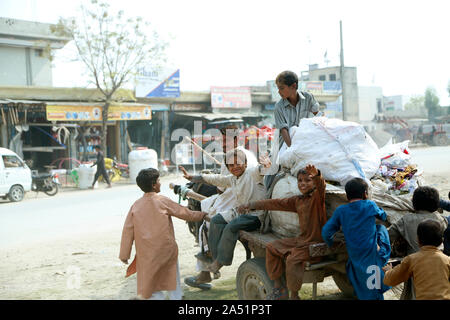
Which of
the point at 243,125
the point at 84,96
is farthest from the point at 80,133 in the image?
the point at 243,125

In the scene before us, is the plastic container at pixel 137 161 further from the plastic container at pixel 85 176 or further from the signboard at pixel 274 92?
the signboard at pixel 274 92

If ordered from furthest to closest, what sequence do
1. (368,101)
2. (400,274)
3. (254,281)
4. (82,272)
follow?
(368,101) < (82,272) < (254,281) < (400,274)

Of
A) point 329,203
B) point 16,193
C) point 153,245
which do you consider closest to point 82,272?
point 153,245

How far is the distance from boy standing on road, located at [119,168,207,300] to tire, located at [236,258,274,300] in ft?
2.01

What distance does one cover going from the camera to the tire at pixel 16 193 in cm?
1399

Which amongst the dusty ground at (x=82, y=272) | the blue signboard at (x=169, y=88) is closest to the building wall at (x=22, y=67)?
the blue signboard at (x=169, y=88)

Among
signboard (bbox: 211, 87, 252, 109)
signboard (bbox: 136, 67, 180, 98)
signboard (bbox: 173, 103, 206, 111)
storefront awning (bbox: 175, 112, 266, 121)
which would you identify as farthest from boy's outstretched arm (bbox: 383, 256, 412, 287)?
signboard (bbox: 211, 87, 252, 109)

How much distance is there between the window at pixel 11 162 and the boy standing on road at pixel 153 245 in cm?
1141

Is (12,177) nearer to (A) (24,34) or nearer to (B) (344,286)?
(B) (344,286)

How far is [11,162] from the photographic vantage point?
14023 millimetres

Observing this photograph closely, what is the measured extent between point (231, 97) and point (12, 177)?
1438 centimetres

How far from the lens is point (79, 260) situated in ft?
22.0
